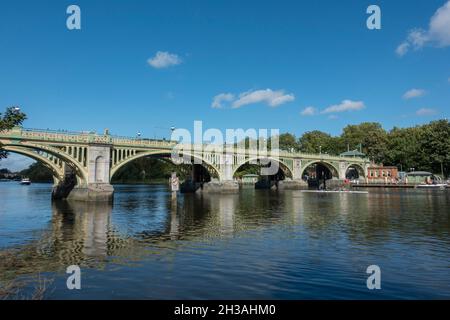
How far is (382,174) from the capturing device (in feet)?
462

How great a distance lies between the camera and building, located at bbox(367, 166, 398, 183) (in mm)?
135413

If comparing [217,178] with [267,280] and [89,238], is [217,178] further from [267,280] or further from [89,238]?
[267,280]

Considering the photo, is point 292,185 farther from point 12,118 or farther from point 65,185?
point 12,118

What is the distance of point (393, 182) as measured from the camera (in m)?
129

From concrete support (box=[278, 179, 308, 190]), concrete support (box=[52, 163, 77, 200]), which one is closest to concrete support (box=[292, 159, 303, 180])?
concrete support (box=[278, 179, 308, 190])

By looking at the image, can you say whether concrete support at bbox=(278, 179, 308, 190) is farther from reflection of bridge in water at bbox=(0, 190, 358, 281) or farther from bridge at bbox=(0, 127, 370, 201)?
reflection of bridge in water at bbox=(0, 190, 358, 281)

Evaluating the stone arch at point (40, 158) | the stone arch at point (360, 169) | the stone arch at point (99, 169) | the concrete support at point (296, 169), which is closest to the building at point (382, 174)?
the stone arch at point (360, 169)

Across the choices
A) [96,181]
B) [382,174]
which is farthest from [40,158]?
[382,174]

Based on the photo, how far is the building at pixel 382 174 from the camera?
444 feet

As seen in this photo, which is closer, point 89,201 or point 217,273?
point 217,273

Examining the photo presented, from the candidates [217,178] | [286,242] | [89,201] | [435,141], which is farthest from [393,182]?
[286,242]

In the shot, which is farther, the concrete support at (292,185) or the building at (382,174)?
the building at (382,174)

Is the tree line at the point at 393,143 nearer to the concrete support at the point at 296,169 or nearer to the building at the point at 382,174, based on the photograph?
the building at the point at 382,174
